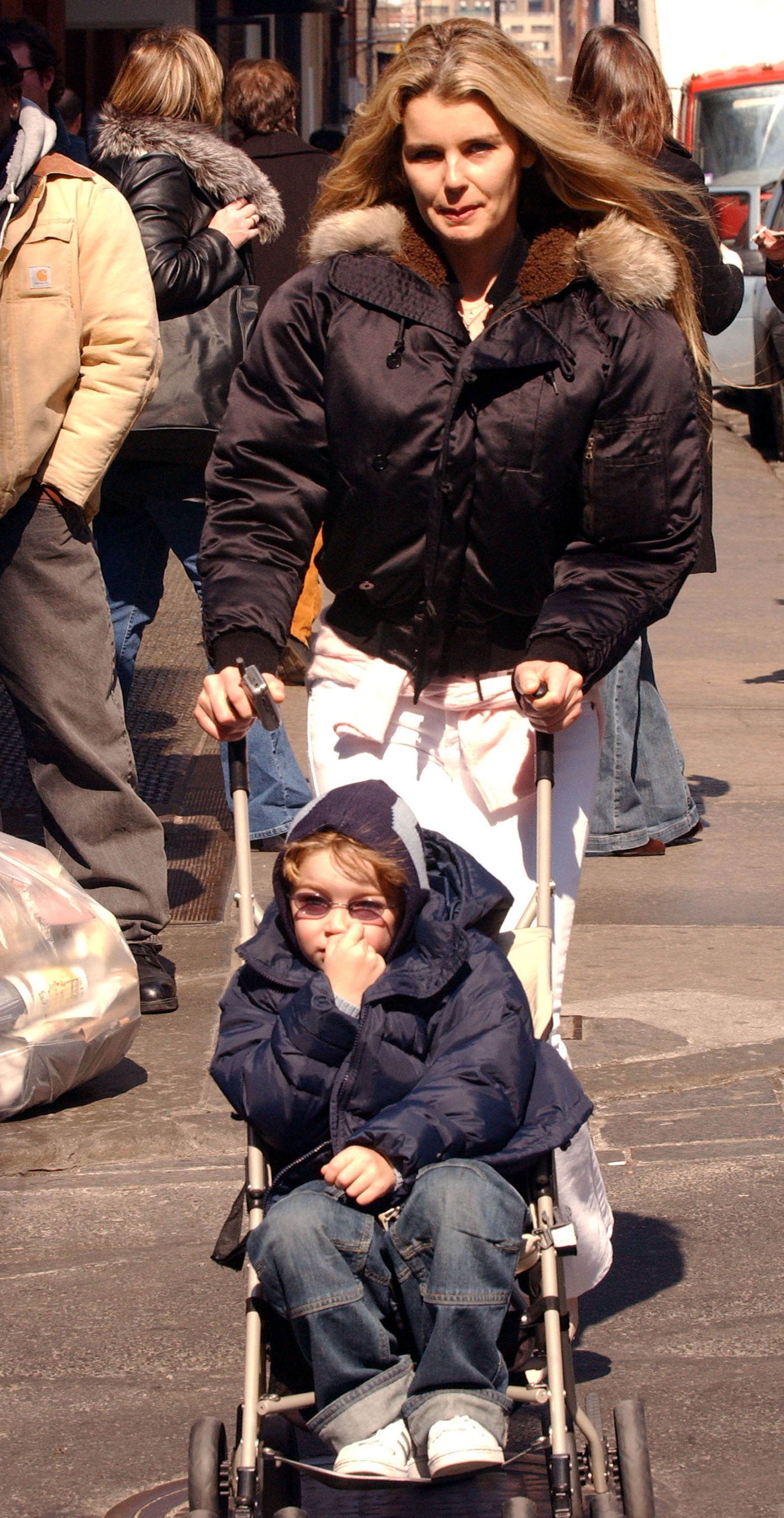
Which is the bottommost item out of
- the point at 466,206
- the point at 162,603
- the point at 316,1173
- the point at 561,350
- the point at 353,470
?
the point at 162,603

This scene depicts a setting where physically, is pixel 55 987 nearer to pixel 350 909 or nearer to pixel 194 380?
pixel 350 909

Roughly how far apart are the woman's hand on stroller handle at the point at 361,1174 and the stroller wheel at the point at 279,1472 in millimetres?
369

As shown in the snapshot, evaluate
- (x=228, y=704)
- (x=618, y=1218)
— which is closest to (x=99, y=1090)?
(x=618, y=1218)

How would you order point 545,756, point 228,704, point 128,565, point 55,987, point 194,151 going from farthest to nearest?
point 128,565 → point 194,151 → point 55,987 → point 545,756 → point 228,704

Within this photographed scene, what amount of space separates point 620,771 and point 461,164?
3.41 m

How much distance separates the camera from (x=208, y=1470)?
2705 millimetres

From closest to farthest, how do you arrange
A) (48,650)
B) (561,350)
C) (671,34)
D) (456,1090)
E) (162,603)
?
(456,1090), (561,350), (48,650), (162,603), (671,34)

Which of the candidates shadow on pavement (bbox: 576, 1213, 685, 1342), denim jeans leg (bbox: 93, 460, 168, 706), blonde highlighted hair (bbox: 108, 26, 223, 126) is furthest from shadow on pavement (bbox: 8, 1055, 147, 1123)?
blonde highlighted hair (bbox: 108, 26, 223, 126)

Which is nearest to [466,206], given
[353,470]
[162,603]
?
[353,470]

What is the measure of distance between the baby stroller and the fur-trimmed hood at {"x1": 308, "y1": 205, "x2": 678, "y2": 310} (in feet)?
3.61

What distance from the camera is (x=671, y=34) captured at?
71.8 feet

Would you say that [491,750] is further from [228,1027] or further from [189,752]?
[189,752]

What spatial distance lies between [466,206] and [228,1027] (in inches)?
55.6

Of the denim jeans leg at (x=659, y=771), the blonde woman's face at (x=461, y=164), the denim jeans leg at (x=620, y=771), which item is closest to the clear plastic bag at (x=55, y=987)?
the blonde woman's face at (x=461, y=164)
